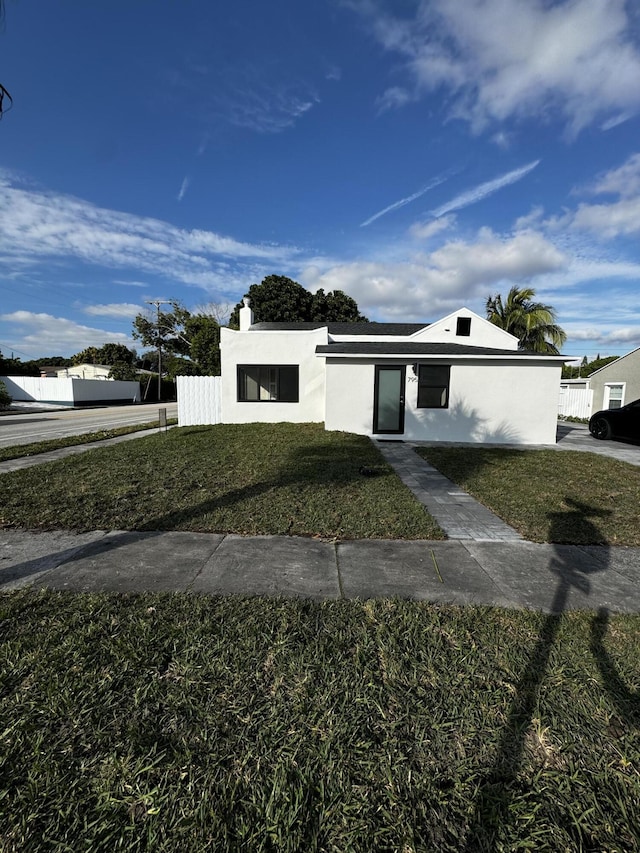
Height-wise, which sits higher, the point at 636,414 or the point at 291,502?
the point at 636,414

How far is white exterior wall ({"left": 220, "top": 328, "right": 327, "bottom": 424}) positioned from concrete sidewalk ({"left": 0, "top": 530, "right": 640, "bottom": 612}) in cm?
879

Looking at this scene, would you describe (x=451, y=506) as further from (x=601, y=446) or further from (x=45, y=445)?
(x=45, y=445)

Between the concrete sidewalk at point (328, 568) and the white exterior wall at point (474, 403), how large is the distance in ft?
22.6

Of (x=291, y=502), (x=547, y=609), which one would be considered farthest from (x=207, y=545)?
(x=547, y=609)

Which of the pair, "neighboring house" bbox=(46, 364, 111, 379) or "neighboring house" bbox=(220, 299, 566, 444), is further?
"neighboring house" bbox=(46, 364, 111, 379)

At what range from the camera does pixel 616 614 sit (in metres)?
2.59

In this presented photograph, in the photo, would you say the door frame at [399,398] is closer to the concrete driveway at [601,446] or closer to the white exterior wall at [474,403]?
the white exterior wall at [474,403]

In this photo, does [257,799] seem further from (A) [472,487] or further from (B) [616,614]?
(A) [472,487]

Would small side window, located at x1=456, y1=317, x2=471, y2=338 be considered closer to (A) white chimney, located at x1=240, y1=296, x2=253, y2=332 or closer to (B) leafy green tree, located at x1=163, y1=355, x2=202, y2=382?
(A) white chimney, located at x1=240, y1=296, x2=253, y2=332

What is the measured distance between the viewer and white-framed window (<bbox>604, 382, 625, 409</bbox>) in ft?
61.2

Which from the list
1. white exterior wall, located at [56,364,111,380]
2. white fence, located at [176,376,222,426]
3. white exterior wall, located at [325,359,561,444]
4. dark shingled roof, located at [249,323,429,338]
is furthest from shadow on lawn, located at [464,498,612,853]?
white exterior wall, located at [56,364,111,380]

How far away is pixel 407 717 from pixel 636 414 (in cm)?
1220

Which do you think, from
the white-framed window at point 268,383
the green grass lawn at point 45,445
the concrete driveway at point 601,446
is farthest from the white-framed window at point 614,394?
the green grass lawn at point 45,445

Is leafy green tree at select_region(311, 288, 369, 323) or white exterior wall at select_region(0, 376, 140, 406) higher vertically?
leafy green tree at select_region(311, 288, 369, 323)
